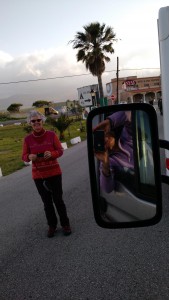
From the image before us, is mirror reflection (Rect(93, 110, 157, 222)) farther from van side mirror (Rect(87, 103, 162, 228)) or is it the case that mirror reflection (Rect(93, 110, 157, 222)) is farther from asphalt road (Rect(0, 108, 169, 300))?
asphalt road (Rect(0, 108, 169, 300))

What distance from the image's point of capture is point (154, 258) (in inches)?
143

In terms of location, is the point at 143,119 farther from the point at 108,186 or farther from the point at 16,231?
the point at 16,231

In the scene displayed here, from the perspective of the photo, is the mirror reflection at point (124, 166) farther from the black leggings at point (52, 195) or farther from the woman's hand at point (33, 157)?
the black leggings at point (52, 195)

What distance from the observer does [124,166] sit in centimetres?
144

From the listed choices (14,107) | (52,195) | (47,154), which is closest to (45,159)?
(47,154)

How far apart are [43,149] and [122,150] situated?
10.4ft

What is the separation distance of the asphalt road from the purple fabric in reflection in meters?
1.97

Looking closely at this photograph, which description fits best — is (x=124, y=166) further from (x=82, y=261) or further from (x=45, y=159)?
(x=45, y=159)

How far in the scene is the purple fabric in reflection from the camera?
55.3 inches

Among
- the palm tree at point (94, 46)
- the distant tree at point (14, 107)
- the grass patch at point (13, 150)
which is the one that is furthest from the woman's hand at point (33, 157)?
the distant tree at point (14, 107)

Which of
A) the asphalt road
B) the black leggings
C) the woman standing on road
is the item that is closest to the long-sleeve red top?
the woman standing on road

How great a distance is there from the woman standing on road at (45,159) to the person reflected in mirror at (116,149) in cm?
295

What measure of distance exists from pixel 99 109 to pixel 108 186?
355mm

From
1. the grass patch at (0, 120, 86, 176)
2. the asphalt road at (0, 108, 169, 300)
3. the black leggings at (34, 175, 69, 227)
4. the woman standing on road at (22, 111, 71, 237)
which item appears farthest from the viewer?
the grass patch at (0, 120, 86, 176)
